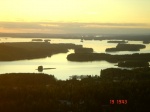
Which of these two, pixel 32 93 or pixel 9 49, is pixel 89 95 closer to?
pixel 32 93

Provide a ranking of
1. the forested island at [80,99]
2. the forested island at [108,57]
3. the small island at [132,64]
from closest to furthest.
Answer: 1. the forested island at [80,99]
2. the small island at [132,64]
3. the forested island at [108,57]

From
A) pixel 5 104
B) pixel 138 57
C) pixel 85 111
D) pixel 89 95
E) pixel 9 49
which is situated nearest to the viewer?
pixel 85 111

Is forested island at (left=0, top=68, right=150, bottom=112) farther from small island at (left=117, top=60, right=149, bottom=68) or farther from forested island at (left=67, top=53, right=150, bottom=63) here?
forested island at (left=67, top=53, right=150, bottom=63)

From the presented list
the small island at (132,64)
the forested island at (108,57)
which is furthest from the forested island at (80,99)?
the forested island at (108,57)

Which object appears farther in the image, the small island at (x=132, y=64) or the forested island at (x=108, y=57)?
the forested island at (x=108, y=57)

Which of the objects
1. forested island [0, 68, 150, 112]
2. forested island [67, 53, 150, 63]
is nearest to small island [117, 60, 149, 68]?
forested island [67, 53, 150, 63]

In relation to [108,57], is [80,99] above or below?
above

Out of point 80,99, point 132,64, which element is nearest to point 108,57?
point 132,64

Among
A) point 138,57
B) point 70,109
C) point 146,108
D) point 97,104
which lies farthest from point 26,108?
point 138,57

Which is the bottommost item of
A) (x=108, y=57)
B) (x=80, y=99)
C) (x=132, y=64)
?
(x=132, y=64)

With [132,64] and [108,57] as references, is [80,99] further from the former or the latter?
[108,57]

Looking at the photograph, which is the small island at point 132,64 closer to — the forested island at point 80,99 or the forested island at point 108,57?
the forested island at point 108,57
